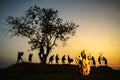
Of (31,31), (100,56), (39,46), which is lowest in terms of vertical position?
(100,56)

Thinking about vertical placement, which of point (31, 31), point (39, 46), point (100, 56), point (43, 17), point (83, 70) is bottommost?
point (83, 70)

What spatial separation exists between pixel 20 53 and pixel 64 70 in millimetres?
9103

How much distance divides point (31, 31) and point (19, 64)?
1342 cm

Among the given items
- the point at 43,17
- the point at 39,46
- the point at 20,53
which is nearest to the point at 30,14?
the point at 43,17

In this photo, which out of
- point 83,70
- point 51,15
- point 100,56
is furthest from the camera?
point 51,15

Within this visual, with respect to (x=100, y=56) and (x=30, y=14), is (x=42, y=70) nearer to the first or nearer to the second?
(x=100, y=56)

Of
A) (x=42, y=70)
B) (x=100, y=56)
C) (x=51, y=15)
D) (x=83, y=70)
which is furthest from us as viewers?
(x=51, y=15)

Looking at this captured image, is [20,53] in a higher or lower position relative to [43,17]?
lower

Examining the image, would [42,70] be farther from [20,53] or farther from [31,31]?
[31,31]

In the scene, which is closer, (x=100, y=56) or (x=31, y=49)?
(x=100, y=56)

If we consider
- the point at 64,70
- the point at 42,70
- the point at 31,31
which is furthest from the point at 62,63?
the point at 31,31

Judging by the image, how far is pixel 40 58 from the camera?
49812 mm

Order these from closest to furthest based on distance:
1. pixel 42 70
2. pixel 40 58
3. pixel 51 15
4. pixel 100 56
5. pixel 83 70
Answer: pixel 83 70, pixel 42 70, pixel 100 56, pixel 40 58, pixel 51 15

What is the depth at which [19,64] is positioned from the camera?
4106cm
